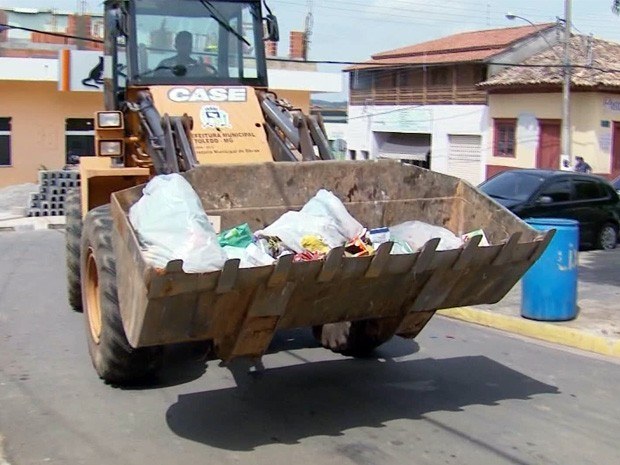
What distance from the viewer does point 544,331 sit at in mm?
9023

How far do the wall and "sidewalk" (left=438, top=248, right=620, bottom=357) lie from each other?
89.5ft

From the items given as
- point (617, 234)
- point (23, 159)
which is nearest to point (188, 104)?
point (617, 234)

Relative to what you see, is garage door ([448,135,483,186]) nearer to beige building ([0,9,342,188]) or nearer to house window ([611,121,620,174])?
house window ([611,121,620,174])

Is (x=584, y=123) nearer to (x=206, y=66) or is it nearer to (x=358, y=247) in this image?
(x=206, y=66)

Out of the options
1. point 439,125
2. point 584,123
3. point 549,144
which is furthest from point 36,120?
point 439,125

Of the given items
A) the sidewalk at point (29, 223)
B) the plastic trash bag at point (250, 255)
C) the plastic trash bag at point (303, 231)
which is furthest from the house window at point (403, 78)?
the plastic trash bag at point (250, 255)

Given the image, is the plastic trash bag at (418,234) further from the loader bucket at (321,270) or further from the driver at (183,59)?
the driver at (183,59)

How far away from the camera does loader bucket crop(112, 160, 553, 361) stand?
514 cm

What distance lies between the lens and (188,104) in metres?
8.29

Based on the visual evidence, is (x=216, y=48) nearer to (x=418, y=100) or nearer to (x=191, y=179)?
(x=191, y=179)

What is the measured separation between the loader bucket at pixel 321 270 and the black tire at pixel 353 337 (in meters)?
0.36

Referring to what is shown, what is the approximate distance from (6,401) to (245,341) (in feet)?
6.87

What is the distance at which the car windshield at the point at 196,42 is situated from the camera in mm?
8602

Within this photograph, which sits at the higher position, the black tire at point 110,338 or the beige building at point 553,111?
the beige building at point 553,111
